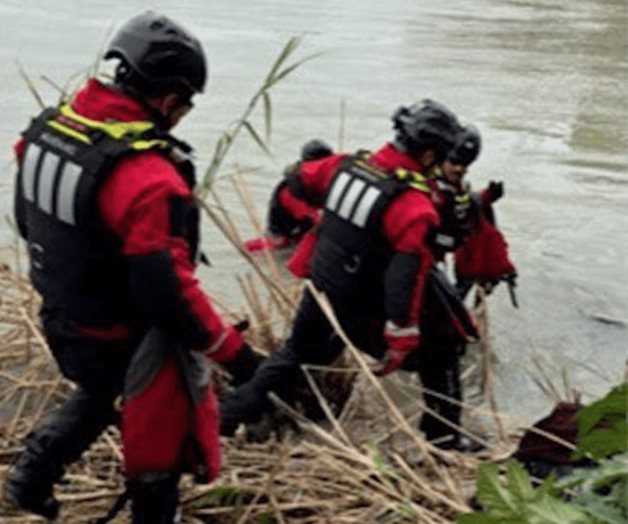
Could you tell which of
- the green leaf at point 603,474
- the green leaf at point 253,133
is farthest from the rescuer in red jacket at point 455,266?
the green leaf at point 603,474

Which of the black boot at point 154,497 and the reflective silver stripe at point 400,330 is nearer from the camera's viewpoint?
the black boot at point 154,497

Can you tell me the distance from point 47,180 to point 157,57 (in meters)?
0.46

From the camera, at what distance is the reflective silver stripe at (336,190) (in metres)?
4.77

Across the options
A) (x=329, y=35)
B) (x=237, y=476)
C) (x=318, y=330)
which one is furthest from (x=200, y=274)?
(x=329, y=35)

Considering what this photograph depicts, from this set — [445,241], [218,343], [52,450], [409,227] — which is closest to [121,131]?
[218,343]

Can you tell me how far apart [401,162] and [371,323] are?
0.70 meters

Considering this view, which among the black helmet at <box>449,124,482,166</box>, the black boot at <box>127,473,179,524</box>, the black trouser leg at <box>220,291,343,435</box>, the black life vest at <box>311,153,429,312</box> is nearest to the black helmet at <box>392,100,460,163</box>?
the black life vest at <box>311,153,429,312</box>

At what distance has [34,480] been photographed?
3.78 meters

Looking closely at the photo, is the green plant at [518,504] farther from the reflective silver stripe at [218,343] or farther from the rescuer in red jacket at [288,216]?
the rescuer in red jacket at [288,216]

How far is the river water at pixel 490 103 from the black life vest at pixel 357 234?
39 centimetres

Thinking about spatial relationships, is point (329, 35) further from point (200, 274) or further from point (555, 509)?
point (555, 509)

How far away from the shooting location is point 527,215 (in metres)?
10.1

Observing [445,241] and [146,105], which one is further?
[445,241]

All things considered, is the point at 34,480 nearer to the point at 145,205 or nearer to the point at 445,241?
the point at 145,205
